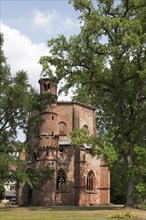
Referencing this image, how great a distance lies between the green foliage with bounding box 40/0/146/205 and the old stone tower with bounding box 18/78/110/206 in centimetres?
977

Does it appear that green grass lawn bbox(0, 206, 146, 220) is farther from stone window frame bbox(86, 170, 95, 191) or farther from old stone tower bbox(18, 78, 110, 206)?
stone window frame bbox(86, 170, 95, 191)

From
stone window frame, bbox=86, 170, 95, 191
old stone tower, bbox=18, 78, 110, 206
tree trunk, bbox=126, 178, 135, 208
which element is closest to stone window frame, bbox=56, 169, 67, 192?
old stone tower, bbox=18, 78, 110, 206

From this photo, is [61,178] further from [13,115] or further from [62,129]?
[13,115]

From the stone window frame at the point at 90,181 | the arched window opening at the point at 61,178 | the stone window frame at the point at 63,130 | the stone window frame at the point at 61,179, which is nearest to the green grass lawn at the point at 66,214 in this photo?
the stone window frame at the point at 61,179

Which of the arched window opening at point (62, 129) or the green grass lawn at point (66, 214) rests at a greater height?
the arched window opening at point (62, 129)

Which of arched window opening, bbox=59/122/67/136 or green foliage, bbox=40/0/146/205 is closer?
green foliage, bbox=40/0/146/205

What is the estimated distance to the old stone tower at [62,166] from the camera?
137 ft

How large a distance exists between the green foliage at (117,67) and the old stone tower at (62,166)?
9.77 metres

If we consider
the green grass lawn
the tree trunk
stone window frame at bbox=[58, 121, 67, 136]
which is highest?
stone window frame at bbox=[58, 121, 67, 136]

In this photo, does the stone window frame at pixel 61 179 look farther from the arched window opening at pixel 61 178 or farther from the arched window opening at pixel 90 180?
the arched window opening at pixel 90 180

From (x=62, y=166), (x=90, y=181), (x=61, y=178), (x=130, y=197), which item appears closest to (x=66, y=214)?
(x=130, y=197)

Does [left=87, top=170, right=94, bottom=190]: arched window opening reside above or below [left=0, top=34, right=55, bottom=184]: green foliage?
below

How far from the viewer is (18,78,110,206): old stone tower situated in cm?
4184

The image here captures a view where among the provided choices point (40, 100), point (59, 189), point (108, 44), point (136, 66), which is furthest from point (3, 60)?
point (59, 189)
